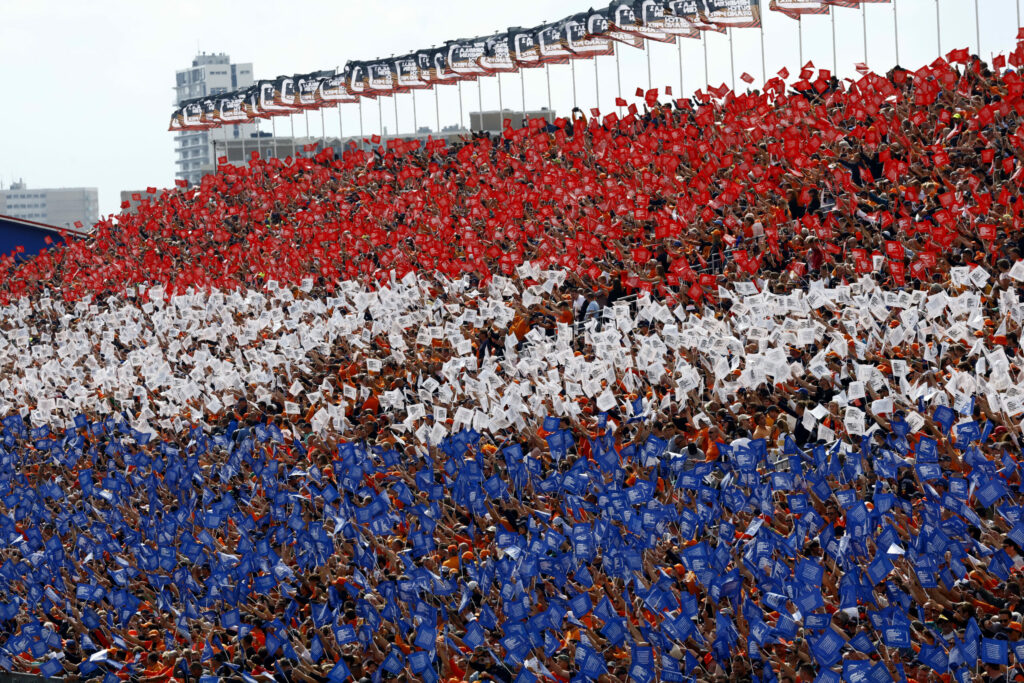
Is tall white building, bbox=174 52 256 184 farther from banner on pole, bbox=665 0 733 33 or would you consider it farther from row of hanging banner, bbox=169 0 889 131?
banner on pole, bbox=665 0 733 33

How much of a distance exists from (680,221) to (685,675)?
8773mm

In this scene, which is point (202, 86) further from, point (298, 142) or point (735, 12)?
point (735, 12)

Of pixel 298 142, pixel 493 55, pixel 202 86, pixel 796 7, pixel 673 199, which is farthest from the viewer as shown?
pixel 202 86

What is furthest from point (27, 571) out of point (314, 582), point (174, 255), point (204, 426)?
point (174, 255)

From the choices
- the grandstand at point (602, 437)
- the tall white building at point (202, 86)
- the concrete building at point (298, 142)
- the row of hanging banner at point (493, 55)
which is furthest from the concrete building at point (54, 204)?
the grandstand at point (602, 437)

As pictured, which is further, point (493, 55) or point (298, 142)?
point (298, 142)

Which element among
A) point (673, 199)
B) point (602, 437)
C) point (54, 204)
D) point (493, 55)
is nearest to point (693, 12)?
point (493, 55)

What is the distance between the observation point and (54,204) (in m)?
155

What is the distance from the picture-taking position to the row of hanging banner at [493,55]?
953 inches

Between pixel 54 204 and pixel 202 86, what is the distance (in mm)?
25639

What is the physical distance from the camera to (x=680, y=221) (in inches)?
547

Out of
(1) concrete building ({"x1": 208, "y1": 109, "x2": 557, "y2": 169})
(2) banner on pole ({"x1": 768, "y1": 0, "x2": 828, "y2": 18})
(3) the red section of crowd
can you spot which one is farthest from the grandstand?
(1) concrete building ({"x1": 208, "y1": 109, "x2": 557, "y2": 169})

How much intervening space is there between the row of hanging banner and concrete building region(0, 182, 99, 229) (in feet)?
361

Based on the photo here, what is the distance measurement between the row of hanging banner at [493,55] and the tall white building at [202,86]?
108785 millimetres
